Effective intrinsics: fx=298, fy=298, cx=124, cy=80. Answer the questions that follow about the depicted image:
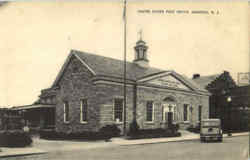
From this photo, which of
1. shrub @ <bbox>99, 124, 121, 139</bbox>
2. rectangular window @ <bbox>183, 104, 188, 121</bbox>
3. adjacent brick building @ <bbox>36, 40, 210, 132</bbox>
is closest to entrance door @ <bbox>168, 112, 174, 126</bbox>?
adjacent brick building @ <bbox>36, 40, 210, 132</bbox>

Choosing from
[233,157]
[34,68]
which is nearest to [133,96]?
[34,68]

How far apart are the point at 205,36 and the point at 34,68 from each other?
11112mm

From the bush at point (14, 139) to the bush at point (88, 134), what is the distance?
4.65m

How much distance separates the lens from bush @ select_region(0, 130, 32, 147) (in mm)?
18062

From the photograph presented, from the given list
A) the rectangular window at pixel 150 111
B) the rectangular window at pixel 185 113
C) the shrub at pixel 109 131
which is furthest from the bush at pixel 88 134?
the rectangular window at pixel 185 113

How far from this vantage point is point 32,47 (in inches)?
723

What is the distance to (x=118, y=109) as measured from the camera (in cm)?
2630

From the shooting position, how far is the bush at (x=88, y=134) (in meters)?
22.0

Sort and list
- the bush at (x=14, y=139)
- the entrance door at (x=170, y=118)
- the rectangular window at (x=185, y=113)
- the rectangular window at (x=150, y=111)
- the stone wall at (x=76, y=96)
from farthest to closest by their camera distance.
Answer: the rectangular window at (x=185, y=113), the entrance door at (x=170, y=118), the rectangular window at (x=150, y=111), the stone wall at (x=76, y=96), the bush at (x=14, y=139)

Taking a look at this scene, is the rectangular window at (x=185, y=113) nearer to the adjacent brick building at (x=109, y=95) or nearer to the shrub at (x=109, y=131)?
the adjacent brick building at (x=109, y=95)

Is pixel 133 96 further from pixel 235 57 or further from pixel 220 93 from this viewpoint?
pixel 220 93

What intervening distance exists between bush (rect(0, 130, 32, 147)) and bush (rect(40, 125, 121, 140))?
4.65 meters

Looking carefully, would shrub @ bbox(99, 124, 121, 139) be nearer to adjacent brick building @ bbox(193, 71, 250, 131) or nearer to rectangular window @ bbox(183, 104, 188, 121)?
rectangular window @ bbox(183, 104, 188, 121)

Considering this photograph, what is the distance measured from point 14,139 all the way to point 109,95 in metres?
9.38
